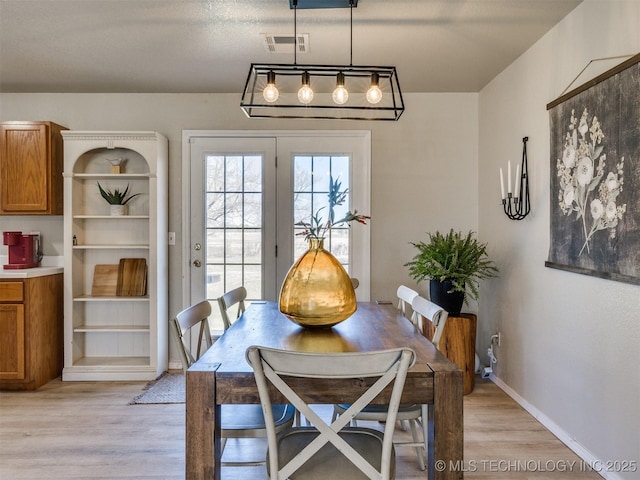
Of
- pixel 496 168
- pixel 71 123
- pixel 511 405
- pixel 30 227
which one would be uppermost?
pixel 71 123

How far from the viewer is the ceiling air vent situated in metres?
2.60

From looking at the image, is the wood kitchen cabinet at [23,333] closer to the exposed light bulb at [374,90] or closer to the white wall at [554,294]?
the exposed light bulb at [374,90]

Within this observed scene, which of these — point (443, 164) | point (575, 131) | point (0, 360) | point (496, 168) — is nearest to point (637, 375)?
point (575, 131)

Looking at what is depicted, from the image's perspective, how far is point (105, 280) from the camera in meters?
3.67

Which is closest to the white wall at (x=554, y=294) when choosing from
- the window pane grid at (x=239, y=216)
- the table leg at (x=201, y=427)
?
the table leg at (x=201, y=427)

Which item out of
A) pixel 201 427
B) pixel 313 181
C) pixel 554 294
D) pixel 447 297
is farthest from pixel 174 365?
pixel 554 294

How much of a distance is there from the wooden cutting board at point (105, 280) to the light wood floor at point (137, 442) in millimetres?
857

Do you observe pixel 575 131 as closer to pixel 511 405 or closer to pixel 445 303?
pixel 445 303

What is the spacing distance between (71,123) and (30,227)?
1.00m

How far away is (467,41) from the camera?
2.69m

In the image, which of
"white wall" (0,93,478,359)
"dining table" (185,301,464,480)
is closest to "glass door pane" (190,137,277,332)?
"white wall" (0,93,478,359)

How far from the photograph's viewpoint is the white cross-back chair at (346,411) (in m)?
1.21

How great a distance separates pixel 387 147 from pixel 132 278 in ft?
8.31

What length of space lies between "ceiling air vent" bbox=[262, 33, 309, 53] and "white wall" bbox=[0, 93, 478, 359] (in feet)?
3.07
